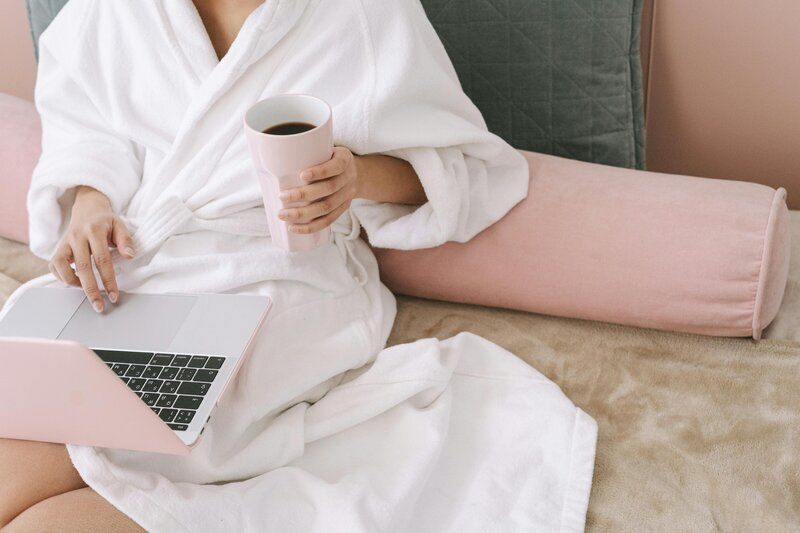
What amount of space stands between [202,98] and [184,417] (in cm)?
45

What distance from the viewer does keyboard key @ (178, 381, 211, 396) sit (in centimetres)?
99

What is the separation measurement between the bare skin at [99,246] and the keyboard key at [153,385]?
121mm

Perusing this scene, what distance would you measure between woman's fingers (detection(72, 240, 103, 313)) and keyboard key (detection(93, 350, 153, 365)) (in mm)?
85

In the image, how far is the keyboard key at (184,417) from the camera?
959 mm

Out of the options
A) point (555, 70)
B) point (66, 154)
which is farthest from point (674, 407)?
point (66, 154)

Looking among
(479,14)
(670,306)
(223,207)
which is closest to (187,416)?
(223,207)

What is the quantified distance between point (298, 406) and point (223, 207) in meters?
0.30

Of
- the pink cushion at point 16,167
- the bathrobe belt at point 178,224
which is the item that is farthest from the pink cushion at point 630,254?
the pink cushion at point 16,167

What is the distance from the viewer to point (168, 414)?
0.97 metres

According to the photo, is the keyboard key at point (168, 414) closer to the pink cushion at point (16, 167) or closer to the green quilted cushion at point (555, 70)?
the pink cushion at point (16, 167)

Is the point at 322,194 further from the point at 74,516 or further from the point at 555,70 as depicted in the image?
the point at 555,70

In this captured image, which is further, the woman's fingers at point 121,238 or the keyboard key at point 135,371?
the woman's fingers at point 121,238

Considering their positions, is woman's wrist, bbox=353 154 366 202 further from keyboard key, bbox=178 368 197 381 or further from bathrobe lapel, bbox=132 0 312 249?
keyboard key, bbox=178 368 197 381

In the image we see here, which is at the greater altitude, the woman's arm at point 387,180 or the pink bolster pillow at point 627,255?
the woman's arm at point 387,180
